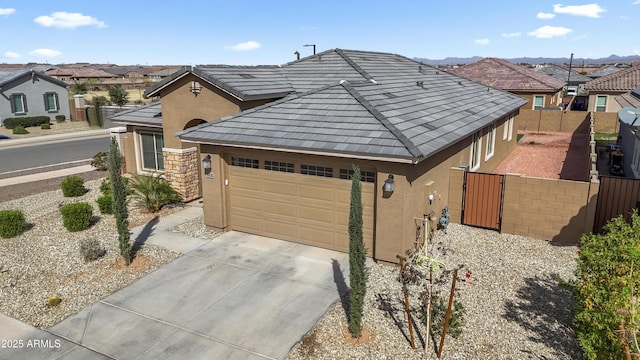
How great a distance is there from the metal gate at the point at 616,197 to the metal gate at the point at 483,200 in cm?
254

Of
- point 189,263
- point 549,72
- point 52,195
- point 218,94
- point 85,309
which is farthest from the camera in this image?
point 549,72

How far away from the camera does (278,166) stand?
12.7 m

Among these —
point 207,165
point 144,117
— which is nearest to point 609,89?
point 144,117

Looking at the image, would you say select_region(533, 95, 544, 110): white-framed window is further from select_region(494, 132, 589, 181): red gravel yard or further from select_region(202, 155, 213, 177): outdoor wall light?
select_region(202, 155, 213, 177): outdoor wall light

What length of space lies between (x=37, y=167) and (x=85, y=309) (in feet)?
62.9

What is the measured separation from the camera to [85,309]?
942 centimetres

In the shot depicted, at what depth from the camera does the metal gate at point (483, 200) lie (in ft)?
44.4

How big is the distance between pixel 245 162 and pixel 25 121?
35944mm

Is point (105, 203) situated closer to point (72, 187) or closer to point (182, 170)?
point (182, 170)

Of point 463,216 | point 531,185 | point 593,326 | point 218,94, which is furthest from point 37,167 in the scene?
point 593,326

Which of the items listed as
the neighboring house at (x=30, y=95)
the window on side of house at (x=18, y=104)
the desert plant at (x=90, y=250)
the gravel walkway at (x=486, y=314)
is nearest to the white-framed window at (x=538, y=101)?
the gravel walkway at (x=486, y=314)

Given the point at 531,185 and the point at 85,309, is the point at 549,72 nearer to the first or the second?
the point at 531,185

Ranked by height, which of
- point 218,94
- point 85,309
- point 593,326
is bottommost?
point 85,309

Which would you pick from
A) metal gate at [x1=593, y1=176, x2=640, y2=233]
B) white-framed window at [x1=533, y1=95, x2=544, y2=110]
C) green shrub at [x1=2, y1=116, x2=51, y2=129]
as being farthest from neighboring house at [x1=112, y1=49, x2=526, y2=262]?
green shrub at [x1=2, y1=116, x2=51, y2=129]
